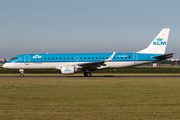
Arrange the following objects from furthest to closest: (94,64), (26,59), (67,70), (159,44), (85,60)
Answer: (159,44) → (26,59) → (85,60) → (94,64) → (67,70)

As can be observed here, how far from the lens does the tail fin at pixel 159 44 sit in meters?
38.7

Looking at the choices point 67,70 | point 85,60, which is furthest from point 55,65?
point 85,60

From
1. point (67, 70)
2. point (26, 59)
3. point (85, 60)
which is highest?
point (26, 59)

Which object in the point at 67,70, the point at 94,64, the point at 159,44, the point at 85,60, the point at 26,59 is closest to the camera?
the point at 67,70

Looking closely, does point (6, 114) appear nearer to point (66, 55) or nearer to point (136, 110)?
point (136, 110)

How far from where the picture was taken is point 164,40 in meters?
39.2

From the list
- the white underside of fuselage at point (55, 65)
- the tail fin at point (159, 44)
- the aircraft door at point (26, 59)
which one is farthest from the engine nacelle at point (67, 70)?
the tail fin at point (159, 44)

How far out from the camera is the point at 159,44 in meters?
38.9

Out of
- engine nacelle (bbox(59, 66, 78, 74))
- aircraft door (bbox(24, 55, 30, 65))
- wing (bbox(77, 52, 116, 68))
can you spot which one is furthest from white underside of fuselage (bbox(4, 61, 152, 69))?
engine nacelle (bbox(59, 66, 78, 74))

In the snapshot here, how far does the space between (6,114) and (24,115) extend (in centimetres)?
79

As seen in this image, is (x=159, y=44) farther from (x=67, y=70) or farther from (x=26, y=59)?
(x=26, y=59)

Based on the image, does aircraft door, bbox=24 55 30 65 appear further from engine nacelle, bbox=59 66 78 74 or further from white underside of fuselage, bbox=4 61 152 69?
engine nacelle, bbox=59 66 78 74

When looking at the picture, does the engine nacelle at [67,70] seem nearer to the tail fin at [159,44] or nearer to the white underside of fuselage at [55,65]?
the white underside of fuselage at [55,65]

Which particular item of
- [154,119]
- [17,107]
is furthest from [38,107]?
[154,119]
